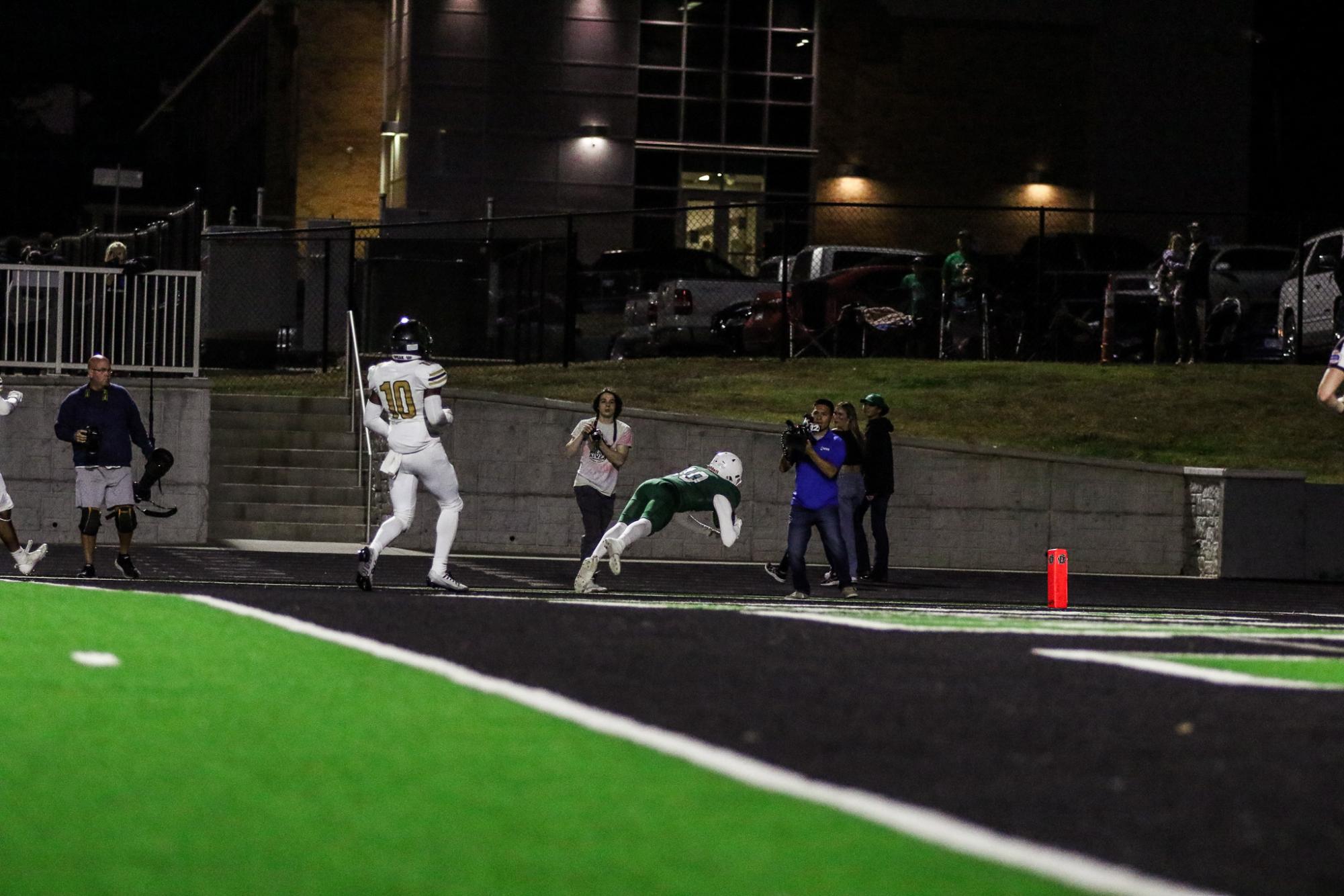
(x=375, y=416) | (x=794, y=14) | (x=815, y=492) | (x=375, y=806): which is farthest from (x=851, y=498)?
(x=794, y=14)

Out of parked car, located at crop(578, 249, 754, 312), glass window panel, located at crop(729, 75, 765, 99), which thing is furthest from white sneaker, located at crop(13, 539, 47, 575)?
glass window panel, located at crop(729, 75, 765, 99)

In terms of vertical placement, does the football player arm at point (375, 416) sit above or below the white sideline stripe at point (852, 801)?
above

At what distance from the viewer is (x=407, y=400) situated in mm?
14570

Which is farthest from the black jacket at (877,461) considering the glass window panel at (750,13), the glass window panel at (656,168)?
the glass window panel at (750,13)

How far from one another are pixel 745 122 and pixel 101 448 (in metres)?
27.6

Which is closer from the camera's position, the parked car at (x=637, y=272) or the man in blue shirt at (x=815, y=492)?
the man in blue shirt at (x=815, y=492)

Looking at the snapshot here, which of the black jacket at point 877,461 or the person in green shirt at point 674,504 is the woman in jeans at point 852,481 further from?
the person in green shirt at point 674,504

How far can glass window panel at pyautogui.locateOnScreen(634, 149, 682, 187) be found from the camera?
4203 centimetres

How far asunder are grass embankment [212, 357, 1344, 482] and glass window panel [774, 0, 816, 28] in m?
16.5

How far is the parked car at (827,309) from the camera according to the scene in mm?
27953

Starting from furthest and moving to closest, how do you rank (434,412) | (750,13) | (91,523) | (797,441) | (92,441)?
(750,13) < (91,523) < (92,441) < (797,441) < (434,412)

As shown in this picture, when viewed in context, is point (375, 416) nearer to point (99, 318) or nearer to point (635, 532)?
point (635, 532)

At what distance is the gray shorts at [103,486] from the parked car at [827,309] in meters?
12.3

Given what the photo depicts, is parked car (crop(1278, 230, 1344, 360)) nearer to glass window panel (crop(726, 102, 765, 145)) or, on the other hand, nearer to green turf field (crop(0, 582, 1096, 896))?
glass window panel (crop(726, 102, 765, 145))
